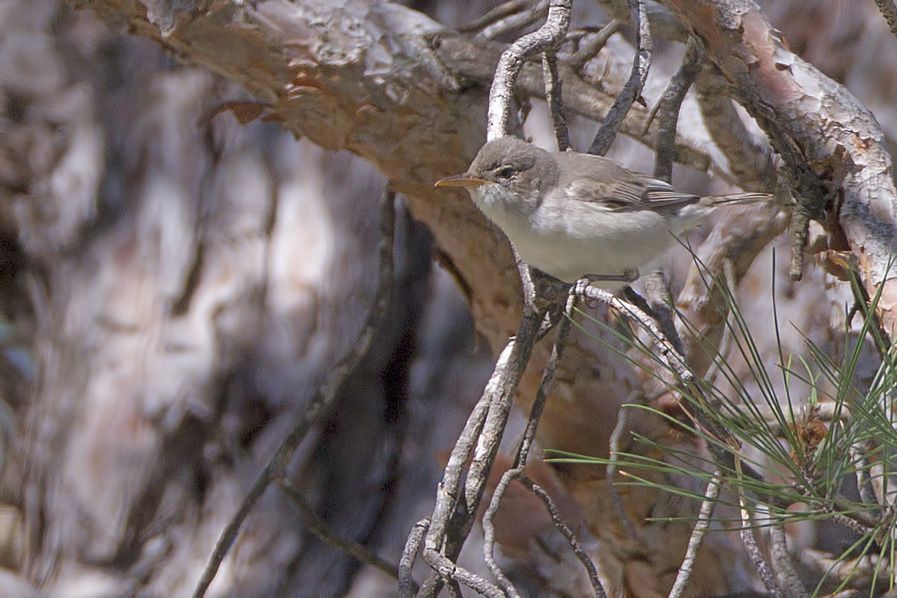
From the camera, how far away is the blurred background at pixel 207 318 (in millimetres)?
3508

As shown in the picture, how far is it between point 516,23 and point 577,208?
768 mm

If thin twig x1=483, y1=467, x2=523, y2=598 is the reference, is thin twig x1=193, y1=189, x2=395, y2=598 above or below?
below

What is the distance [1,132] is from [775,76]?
2956 millimetres

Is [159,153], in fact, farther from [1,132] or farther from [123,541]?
[123,541]

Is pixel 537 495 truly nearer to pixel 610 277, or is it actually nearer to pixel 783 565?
pixel 783 565

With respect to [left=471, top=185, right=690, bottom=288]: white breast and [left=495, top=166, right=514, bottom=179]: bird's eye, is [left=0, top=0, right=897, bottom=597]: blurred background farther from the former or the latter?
[left=495, top=166, right=514, bottom=179]: bird's eye

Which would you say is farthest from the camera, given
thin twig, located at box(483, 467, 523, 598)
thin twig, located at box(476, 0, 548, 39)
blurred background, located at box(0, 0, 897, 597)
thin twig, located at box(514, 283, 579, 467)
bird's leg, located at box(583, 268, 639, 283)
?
blurred background, located at box(0, 0, 897, 597)

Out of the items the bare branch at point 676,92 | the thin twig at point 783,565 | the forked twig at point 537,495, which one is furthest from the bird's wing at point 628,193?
the thin twig at point 783,565

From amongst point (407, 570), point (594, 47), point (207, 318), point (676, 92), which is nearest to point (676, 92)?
point (676, 92)

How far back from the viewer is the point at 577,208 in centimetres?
232

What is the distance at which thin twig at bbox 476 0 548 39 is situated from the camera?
2.82m

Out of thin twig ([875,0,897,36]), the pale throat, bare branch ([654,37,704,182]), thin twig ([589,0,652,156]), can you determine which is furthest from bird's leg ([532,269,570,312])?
thin twig ([875,0,897,36])

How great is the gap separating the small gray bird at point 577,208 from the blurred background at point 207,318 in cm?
86

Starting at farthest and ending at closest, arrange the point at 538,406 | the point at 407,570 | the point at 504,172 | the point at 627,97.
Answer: the point at 504,172 < the point at 627,97 < the point at 538,406 < the point at 407,570
